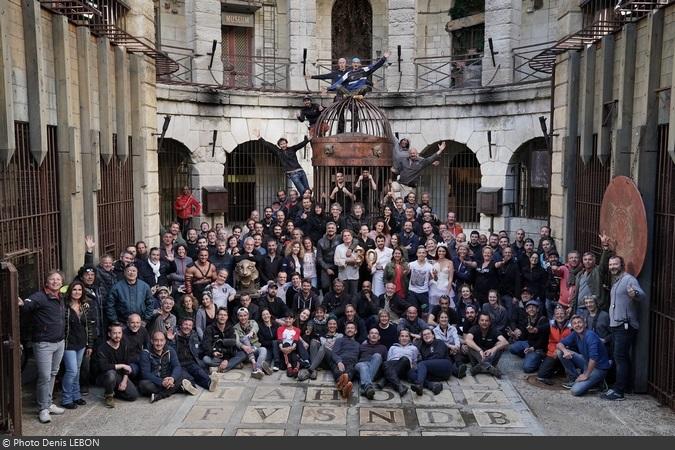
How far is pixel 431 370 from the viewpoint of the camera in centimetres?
992

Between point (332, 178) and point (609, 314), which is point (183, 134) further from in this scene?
point (609, 314)

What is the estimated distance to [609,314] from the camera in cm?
946

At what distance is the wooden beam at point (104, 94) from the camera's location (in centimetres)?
1191

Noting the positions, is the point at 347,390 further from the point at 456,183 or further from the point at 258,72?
the point at 258,72

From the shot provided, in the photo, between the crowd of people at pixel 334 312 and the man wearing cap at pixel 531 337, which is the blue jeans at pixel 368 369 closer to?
the crowd of people at pixel 334 312

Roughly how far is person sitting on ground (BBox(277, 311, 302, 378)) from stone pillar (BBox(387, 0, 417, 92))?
1244 centimetres

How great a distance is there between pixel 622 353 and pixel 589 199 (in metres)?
3.35

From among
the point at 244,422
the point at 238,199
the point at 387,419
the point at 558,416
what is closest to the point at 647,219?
the point at 558,416

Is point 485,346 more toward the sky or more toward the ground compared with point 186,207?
more toward the ground

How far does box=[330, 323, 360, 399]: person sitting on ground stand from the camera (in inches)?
389

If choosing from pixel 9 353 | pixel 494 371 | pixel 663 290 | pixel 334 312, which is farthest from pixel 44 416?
pixel 663 290

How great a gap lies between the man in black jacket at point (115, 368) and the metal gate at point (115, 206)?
3.20 metres

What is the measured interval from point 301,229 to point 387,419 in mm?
5588

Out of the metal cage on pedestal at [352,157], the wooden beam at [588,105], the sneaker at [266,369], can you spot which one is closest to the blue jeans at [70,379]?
the sneaker at [266,369]
